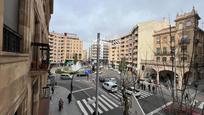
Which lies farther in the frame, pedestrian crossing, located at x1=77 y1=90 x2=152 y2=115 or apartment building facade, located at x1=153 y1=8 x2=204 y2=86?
pedestrian crossing, located at x1=77 y1=90 x2=152 y2=115

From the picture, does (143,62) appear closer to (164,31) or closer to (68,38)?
(164,31)

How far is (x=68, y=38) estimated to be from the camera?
387 feet

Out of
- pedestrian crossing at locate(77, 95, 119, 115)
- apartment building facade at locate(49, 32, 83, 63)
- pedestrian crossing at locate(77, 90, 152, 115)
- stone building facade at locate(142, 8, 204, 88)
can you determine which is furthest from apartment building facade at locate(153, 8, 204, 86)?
apartment building facade at locate(49, 32, 83, 63)

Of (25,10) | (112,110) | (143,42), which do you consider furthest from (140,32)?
(25,10)

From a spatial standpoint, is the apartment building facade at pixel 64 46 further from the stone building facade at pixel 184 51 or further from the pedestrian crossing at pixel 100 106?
the pedestrian crossing at pixel 100 106

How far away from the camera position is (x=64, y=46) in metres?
116

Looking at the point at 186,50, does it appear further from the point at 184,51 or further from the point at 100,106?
the point at 184,51

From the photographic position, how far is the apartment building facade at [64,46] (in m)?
112

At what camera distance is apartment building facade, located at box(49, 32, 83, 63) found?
112 metres

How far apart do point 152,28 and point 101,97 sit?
34.4 m

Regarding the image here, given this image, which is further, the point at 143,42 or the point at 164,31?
the point at 143,42

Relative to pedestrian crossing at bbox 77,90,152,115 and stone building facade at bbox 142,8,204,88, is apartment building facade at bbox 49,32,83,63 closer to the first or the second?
stone building facade at bbox 142,8,204,88

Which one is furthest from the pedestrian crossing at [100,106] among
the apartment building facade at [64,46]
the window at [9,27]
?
the apartment building facade at [64,46]

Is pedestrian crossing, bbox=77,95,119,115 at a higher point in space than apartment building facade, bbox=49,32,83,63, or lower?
lower
